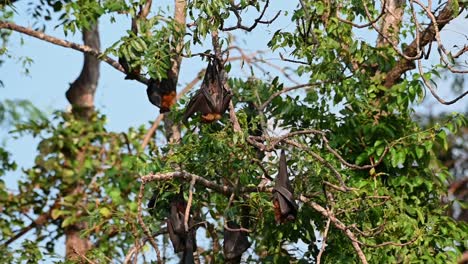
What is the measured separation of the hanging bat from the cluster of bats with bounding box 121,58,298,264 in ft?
5.13

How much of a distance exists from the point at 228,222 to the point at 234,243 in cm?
15

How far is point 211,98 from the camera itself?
6.70 metres

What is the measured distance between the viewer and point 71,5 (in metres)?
8.34

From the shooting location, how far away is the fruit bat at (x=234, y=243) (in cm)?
714

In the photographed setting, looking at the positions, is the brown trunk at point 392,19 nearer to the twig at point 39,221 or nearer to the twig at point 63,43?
the twig at point 63,43

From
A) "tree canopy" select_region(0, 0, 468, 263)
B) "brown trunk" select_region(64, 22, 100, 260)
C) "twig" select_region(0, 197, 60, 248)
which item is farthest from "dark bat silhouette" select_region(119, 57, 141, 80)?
"brown trunk" select_region(64, 22, 100, 260)

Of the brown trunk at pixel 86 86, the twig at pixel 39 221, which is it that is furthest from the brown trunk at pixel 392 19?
the brown trunk at pixel 86 86

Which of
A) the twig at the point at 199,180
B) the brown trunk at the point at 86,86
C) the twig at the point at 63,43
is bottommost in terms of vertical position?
the twig at the point at 199,180

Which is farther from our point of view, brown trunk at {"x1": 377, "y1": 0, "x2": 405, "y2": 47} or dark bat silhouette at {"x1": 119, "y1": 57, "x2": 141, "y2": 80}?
dark bat silhouette at {"x1": 119, "y1": 57, "x2": 141, "y2": 80}

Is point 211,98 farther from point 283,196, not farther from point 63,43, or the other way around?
point 63,43

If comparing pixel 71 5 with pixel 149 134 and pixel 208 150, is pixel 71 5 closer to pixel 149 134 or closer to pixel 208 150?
pixel 208 150

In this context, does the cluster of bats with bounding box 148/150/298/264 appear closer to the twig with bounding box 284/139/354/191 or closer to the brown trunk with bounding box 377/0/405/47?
the twig with bounding box 284/139/354/191

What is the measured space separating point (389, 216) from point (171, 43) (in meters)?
1.79

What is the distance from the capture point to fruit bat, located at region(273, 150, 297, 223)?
6234 mm
